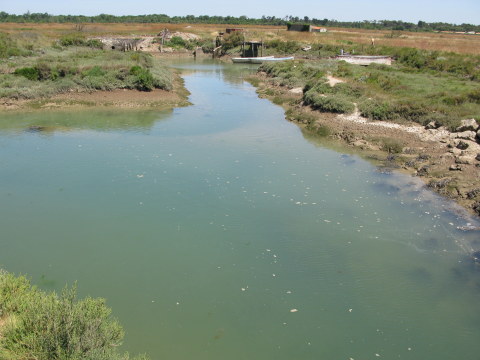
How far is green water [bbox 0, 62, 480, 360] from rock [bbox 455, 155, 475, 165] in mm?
2593

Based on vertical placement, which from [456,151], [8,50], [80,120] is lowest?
[456,151]

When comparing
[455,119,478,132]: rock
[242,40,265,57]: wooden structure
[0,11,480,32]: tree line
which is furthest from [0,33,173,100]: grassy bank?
[0,11,480,32]: tree line

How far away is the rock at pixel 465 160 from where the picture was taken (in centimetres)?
1619

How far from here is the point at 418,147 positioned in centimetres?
1892

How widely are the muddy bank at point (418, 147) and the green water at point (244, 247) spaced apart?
3.31ft

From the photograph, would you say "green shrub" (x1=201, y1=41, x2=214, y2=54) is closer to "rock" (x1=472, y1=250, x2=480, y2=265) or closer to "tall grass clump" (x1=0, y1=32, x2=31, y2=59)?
"tall grass clump" (x1=0, y1=32, x2=31, y2=59)

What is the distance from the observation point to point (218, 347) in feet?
25.1

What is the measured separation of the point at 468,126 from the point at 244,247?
1427 centimetres

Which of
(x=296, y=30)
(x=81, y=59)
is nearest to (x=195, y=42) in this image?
(x=296, y=30)

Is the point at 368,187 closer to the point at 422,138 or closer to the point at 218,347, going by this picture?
the point at 422,138

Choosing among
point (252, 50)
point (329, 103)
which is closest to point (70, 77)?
point (329, 103)

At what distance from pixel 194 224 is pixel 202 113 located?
50.9 ft

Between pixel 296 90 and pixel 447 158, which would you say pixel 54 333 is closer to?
pixel 447 158

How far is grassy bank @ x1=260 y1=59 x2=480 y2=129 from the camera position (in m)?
21.7
